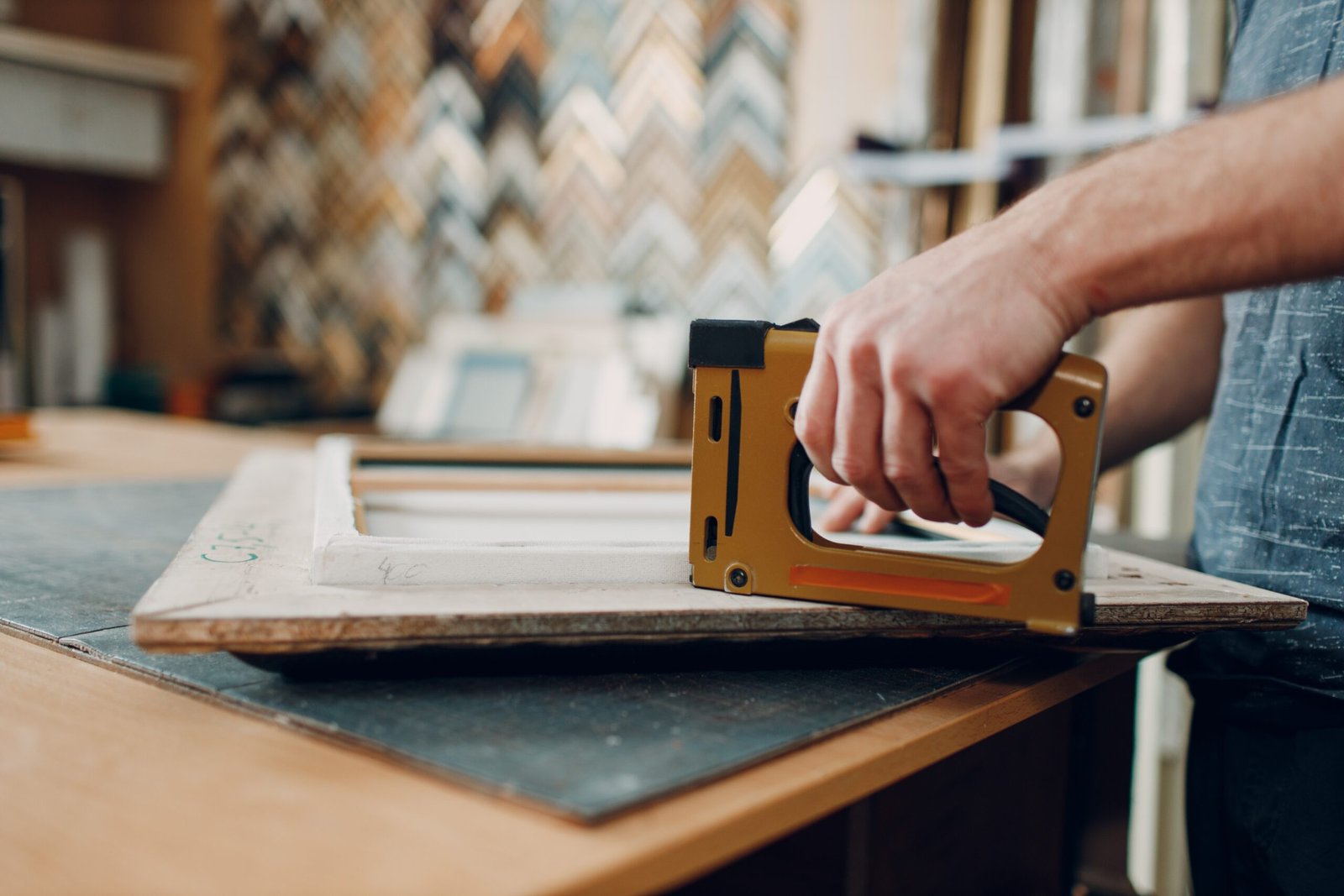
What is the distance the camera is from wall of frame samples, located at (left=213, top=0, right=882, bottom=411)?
2.61 meters

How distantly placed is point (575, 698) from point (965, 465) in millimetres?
254

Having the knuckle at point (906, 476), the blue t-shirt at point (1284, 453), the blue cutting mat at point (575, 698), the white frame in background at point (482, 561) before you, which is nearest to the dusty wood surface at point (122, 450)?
the blue cutting mat at point (575, 698)

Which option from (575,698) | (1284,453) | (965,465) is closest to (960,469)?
(965,465)

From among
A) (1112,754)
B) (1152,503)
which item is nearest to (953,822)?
(1112,754)

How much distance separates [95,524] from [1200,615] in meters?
1.07

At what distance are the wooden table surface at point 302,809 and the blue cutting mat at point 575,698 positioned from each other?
0.5 inches

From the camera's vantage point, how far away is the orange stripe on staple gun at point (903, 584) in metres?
0.60

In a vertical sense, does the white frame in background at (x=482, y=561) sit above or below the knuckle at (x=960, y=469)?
below

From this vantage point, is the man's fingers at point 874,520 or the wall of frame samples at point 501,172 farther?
the wall of frame samples at point 501,172

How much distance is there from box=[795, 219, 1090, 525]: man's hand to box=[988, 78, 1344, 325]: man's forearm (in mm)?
19

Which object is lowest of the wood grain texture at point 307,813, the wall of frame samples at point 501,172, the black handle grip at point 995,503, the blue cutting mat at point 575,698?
the wood grain texture at point 307,813

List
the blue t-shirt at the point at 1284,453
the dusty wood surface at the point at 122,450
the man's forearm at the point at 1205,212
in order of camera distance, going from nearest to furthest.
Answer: the man's forearm at the point at 1205,212, the blue t-shirt at the point at 1284,453, the dusty wood surface at the point at 122,450

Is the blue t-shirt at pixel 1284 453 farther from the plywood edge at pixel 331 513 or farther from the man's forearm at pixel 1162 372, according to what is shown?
the plywood edge at pixel 331 513

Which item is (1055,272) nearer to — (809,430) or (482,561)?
(809,430)
